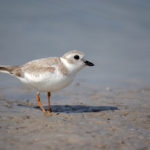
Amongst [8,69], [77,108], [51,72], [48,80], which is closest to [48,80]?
[48,80]

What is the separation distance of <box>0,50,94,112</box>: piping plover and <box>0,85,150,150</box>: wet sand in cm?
66

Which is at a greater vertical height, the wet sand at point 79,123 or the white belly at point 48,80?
the white belly at point 48,80

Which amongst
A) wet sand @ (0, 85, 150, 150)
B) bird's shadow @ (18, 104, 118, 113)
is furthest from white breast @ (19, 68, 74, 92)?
bird's shadow @ (18, 104, 118, 113)

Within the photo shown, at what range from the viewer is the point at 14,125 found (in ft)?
15.5

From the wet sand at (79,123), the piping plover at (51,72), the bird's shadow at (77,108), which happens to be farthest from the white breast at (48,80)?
the bird's shadow at (77,108)

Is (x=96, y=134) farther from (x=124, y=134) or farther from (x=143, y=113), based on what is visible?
(x=143, y=113)

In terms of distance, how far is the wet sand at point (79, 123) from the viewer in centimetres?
386

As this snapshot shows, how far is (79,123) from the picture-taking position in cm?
516

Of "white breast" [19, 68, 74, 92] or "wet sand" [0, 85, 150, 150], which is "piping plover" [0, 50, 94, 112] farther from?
"wet sand" [0, 85, 150, 150]

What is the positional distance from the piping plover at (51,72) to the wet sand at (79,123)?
2.16ft

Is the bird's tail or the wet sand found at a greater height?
the bird's tail

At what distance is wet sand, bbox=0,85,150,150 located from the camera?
12.7 feet

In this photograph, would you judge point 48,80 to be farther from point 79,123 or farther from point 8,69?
point 8,69

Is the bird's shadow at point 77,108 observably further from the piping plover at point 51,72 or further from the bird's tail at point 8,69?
the bird's tail at point 8,69
